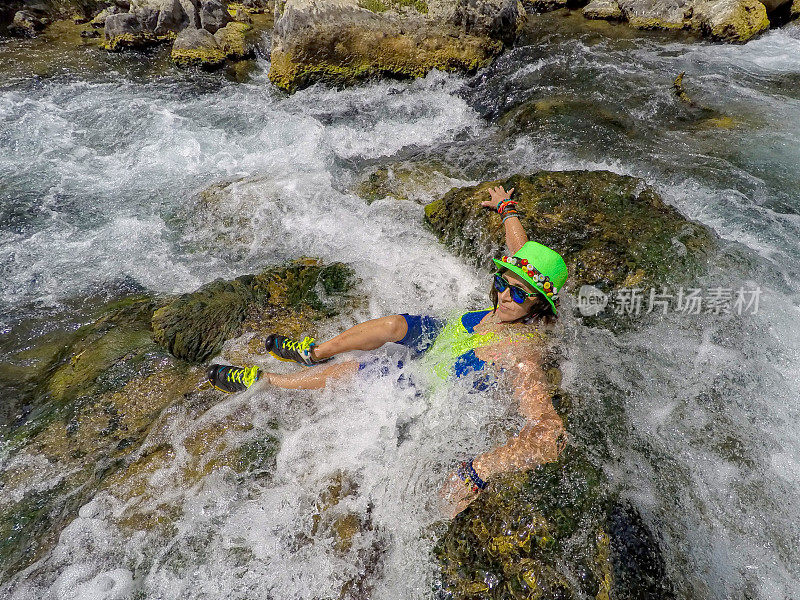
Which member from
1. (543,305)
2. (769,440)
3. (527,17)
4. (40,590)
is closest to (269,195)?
(543,305)

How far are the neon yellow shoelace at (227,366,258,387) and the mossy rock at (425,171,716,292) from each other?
298cm

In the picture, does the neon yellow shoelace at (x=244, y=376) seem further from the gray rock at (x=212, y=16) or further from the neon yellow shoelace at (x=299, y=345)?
the gray rock at (x=212, y=16)

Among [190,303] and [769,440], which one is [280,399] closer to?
[190,303]

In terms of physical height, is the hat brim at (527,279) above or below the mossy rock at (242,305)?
above

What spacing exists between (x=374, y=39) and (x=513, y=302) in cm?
861

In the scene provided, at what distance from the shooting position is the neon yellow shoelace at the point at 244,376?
4297 mm

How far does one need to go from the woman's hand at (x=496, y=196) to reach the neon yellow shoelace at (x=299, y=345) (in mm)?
2814

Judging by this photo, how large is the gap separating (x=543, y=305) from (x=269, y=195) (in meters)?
4.91

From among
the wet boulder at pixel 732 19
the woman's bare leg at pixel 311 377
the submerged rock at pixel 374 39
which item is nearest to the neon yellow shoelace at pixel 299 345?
the woman's bare leg at pixel 311 377

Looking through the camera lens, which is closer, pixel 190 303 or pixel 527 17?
pixel 190 303

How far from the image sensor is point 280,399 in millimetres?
4293

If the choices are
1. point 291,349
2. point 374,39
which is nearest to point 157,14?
point 374,39

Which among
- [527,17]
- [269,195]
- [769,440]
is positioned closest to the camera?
[769,440]

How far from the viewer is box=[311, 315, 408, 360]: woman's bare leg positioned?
167 inches
